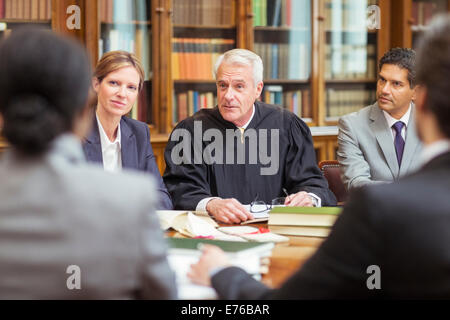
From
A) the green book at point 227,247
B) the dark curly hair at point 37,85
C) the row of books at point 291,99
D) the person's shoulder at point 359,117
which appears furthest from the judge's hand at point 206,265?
the row of books at point 291,99

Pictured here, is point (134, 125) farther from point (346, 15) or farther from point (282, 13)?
point (346, 15)

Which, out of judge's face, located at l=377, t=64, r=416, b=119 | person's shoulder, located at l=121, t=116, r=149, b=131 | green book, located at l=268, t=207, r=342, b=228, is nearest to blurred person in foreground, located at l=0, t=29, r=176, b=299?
green book, located at l=268, t=207, r=342, b=228

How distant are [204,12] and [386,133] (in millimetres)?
2309

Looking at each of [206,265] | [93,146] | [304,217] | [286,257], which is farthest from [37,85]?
[93,146]

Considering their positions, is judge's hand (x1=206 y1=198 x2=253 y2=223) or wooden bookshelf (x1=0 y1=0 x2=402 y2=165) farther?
wooden bookshelf (x1=0 y1=0 x2=402 y2=165)

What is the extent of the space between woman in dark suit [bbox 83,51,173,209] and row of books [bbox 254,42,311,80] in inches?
90.9

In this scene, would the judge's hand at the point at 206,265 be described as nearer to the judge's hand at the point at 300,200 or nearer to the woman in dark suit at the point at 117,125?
the judge's hand at the point at 300,200

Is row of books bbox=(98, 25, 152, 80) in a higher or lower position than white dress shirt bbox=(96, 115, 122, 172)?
higher

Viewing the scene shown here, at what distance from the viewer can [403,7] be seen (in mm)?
5469

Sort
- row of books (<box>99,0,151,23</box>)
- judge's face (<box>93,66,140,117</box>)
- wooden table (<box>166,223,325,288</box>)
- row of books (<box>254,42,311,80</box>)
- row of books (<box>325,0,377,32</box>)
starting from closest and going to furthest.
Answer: wooden table (<box>166,223,325,288</box>) < judge's face (<box>93,66,140,117</box>) < row of books (<box>99,0,151,23</box>) < row of books (<box>254,42,311,80</box>) < row of books (<box>325,0,377,32</box>)

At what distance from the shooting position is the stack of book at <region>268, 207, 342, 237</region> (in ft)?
6.88

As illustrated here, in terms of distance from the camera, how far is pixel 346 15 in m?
5.48

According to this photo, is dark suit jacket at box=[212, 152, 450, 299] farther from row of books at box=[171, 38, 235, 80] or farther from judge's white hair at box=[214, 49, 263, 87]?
row of books at box=[171, 38, 235, 80]
